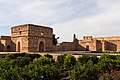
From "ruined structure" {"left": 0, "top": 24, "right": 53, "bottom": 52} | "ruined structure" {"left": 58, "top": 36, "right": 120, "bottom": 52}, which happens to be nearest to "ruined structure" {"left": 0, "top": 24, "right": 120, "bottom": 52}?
"ruined structure" {"left": 0, "top": 24, "right": 53, "bottom": 52}

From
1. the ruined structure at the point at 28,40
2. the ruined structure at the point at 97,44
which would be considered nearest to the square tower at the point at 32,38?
the ruined structure at the point at 28,40

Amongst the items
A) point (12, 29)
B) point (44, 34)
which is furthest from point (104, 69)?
point (12, 29)

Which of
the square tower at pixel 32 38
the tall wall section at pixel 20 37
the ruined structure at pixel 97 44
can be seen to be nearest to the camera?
the square tower at pixel 32 38

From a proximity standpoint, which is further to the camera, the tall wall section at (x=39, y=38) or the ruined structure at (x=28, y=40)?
the tall wall section at (x=39, y=38)

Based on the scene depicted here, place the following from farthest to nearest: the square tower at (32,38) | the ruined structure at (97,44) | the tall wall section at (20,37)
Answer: the ruined structure at (97,44) → the tall wall section at (20,37) → the square tower at (32,38)

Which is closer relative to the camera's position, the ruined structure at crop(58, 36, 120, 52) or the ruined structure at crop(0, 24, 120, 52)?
the ruined structure at crop(0, 24, 120, 52)

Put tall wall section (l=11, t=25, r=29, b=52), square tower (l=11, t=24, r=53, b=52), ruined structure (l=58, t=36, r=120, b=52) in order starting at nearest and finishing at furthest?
1. square tower (l=11, t=24, r=53, b=52)
2. tall wall section (l=11, t=25, r=29, b=52)
3. ruined structure (l=58, t=36, r=120, b=52)

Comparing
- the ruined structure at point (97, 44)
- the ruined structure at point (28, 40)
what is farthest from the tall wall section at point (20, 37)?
the ruined structure at point (97, 44)

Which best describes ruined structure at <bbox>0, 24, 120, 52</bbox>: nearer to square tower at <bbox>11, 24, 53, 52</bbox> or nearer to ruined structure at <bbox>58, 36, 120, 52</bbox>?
square tower at <bbox>11, 24, 53, 52</bbox>

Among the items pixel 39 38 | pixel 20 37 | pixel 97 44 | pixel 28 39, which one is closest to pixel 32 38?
pixel 28 39

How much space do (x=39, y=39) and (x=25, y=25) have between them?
2.26 m

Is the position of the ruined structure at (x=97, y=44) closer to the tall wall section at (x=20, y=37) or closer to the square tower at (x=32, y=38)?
the square tower at (x=32, y=38)

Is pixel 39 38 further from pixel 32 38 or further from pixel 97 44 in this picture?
pixel 97 44

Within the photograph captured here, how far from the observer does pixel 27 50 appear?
2394cm
